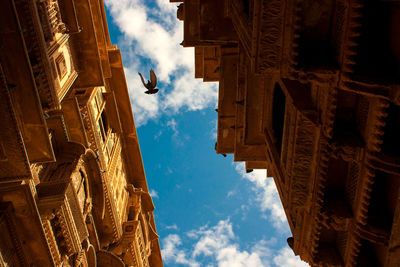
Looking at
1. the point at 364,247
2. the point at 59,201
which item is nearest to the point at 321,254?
the point at 364,247

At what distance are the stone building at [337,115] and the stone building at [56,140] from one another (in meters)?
4.87

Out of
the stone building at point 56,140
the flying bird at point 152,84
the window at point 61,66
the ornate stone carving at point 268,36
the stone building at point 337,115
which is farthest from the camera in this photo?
the flying bird at point 152,84

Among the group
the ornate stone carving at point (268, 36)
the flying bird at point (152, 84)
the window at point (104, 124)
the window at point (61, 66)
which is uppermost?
the ornate stone carving at point (268, 36)

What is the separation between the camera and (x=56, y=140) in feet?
34.9

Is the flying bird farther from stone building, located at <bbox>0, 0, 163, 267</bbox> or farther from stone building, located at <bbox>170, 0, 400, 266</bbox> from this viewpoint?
stone building, located at <bbox>170, 0, 400, 266</bbox>

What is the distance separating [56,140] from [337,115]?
914cm

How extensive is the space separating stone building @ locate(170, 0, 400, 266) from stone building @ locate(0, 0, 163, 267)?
487 centimetres

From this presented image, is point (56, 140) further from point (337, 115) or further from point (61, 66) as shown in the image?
point (337, 115)

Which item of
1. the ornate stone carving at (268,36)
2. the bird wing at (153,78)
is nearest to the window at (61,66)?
the ornate stone carving at (268,36)

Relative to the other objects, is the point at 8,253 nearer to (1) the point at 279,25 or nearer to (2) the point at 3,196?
(2) the point at 3,196

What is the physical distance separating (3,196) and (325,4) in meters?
9.22

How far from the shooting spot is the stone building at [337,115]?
16.8 ft

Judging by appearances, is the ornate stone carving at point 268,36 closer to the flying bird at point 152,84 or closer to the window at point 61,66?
the window at point 61,66

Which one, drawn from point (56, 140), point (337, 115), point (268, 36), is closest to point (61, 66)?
point (56, 140)
